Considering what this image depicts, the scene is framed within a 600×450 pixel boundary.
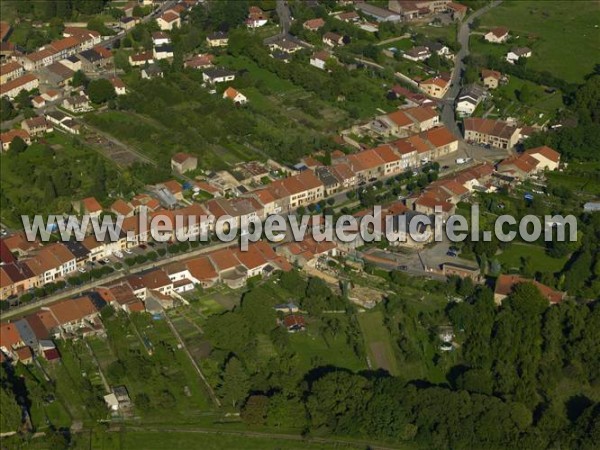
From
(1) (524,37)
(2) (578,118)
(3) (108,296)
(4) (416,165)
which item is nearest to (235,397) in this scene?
(3) (108,296)

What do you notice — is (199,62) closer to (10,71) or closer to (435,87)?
(10,71)

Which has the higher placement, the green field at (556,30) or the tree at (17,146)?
the tree at (17,146)

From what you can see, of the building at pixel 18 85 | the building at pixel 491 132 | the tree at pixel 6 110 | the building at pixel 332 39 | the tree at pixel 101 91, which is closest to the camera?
the building at pixel 491 132

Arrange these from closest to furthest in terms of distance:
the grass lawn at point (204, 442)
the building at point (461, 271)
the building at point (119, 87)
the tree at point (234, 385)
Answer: the grass lawn at point (204, 442)
the tree at point (234, 385)
the building at point (461, 271)
the building at point (119, 87)

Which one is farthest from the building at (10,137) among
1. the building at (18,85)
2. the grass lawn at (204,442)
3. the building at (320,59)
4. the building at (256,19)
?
the grass lawn at (204,442)

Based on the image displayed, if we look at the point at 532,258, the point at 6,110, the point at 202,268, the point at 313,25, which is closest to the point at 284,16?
the point at 313,25

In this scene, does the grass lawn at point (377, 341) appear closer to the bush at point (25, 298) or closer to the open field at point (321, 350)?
the open field at point (321, 350)
